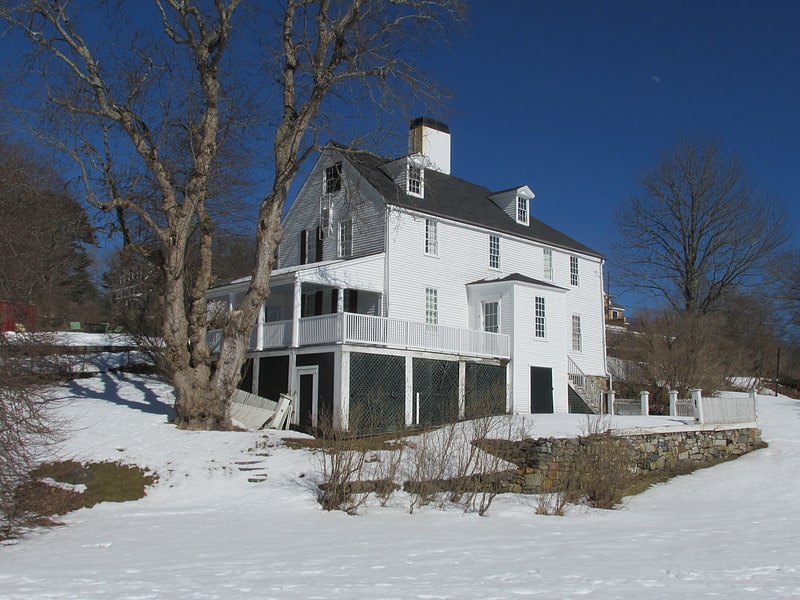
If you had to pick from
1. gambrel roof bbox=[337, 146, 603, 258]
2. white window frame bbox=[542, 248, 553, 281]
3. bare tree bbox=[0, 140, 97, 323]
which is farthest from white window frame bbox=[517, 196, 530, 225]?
bare tree bbox=[0, 140, 97, 323]

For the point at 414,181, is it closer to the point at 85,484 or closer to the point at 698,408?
the point at 698,408

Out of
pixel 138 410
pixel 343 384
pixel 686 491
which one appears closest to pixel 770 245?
pixel 686 491

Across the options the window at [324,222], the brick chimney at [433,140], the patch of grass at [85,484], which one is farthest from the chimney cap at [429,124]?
the patch of grass at [85,484]

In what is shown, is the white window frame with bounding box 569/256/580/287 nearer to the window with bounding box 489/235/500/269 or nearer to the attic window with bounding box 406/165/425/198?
the window with bounding box 489/235/500/269

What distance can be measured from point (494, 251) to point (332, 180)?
6.61m

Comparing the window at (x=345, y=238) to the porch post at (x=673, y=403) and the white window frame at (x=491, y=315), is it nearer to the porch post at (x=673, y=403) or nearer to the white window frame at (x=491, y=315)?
the white window frame at (x=491, y=315)

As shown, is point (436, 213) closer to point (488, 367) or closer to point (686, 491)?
point (488, 367)

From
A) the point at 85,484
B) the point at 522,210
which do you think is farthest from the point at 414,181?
the point at 85,484

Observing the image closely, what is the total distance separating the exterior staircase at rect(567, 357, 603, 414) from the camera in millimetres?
28594

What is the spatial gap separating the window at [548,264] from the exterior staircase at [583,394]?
13.1ft

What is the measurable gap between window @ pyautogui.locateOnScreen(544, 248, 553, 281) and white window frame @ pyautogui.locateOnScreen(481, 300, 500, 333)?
465cm

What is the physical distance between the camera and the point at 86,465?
1659 cm

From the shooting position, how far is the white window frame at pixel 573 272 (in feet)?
107

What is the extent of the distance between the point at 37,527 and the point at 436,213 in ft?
58.3
